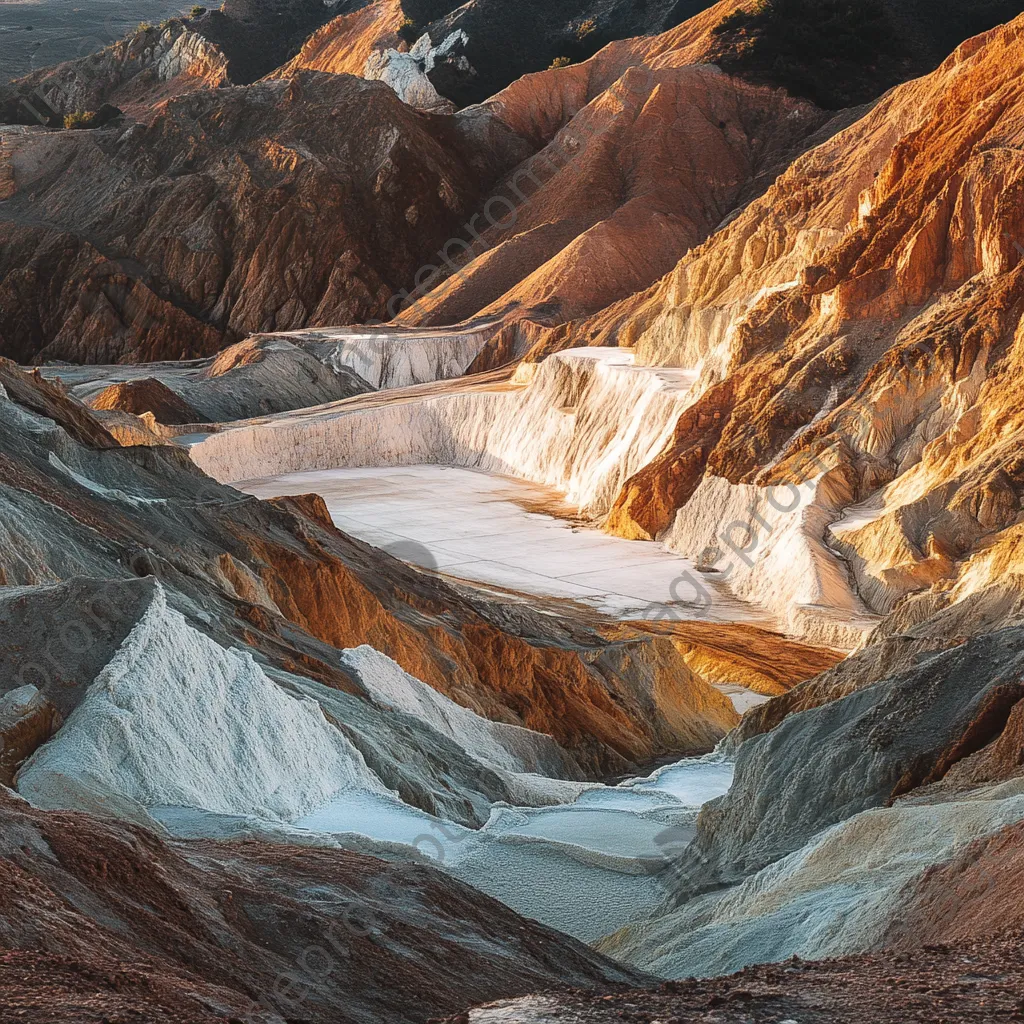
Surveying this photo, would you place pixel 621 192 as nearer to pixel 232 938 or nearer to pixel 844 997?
pixel 232 938

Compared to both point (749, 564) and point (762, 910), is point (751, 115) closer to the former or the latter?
point (749, 564)

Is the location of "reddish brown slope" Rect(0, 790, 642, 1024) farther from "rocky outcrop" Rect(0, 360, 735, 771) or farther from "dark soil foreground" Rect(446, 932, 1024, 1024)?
"rocky outcrop" Rect(0, 360, 735, 771)

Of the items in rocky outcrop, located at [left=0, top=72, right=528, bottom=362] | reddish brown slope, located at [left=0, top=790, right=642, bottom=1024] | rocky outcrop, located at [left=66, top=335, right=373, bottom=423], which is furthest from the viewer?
rocky outcrop, located at [left=0, top=72, right=528, bottom=362]

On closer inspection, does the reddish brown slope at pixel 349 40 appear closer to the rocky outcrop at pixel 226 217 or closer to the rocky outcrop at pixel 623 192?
the rocky outcrop at pixel 226 217

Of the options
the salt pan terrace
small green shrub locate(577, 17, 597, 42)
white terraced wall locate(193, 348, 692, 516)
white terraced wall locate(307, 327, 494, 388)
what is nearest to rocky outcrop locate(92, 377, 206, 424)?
white terraced wall locate(193, 348, 692, 516)

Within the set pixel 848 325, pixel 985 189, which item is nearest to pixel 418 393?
pixel 848 325

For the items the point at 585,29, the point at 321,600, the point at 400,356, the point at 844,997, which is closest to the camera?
the point at 844,997

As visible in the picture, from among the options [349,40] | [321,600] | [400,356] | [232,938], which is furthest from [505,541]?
[349,40]

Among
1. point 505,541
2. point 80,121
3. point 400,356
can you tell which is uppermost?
point 80,121

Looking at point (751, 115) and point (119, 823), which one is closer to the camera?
point (119, 823)

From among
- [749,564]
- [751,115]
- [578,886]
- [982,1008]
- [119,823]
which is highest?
[751,115]

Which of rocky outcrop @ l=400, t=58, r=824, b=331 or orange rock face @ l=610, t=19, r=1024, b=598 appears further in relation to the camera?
rocky outcrop @ l=400, t=58, r=824, b=331
